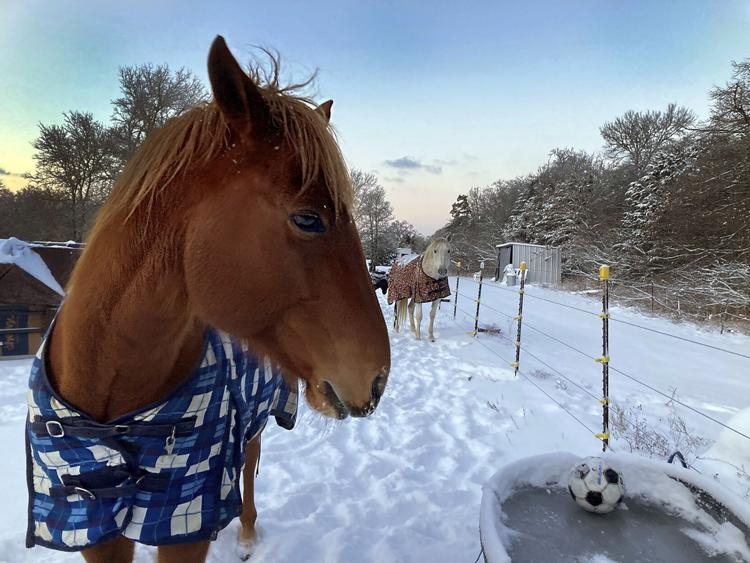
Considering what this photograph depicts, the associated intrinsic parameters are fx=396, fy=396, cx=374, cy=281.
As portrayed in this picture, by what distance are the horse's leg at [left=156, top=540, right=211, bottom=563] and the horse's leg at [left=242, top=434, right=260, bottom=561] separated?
84 cm

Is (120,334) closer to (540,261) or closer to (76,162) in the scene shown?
(76,162)

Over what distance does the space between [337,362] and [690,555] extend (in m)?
1.72

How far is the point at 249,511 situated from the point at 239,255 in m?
1.87

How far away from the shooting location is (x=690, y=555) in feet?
5.15

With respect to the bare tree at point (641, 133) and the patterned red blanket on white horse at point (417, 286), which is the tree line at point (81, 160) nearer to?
the patterned red blanket on white horse at point (417, 286)

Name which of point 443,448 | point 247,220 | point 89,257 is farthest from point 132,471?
point 443,448

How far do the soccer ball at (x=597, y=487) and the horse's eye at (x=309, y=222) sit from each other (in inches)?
64.4

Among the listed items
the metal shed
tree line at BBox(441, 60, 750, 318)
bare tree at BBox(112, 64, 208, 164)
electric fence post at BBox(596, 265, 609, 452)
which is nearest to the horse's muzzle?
electric fence post at BBox(596, 265, 609, 452)

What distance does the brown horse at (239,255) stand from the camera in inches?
37.5

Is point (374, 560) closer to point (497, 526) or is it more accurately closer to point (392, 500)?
point (392, 500)

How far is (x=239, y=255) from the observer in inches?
37.1

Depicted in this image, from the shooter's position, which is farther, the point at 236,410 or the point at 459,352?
the point at 459,352

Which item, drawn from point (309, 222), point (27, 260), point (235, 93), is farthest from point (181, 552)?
point (27, 260)

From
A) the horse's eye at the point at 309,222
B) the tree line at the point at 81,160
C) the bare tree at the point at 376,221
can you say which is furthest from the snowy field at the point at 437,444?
the bare tree at the point at 376,221
